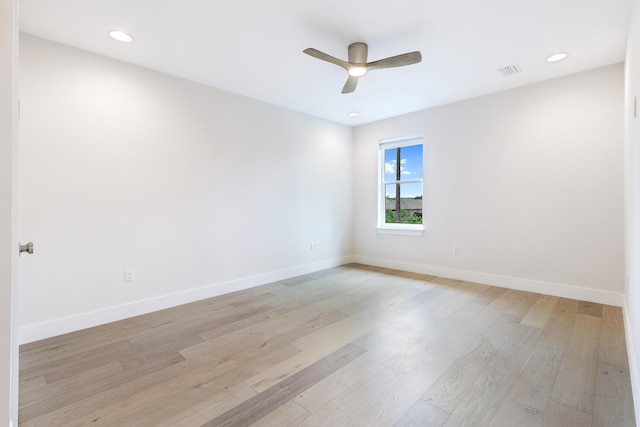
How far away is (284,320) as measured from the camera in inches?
110

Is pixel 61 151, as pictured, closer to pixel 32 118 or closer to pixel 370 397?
pixel 32 118

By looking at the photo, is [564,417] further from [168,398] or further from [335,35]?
[335,35]

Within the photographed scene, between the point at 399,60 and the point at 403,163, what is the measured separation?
2.64 metres

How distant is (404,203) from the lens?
4918mm

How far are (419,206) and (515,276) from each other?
159cm

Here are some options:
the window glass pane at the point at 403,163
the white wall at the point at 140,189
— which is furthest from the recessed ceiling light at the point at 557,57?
the white wall at the point at 140,189

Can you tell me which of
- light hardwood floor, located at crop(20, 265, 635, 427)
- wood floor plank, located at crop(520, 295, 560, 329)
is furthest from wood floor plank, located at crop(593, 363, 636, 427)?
wood floor plank, located at crop(520, 295, 560, 329)

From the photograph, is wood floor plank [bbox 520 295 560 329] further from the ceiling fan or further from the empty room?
the ceiling fan

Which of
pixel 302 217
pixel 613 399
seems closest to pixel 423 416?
pixel 613 399

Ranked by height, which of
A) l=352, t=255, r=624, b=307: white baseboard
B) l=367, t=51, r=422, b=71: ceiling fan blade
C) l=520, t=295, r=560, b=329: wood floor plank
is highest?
l=367, t=51, r=422, b=71: ceiling fan blade

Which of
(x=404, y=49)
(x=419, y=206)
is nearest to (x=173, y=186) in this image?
(x=404, y=49)

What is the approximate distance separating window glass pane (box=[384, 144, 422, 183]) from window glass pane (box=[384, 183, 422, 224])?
0.51 ft

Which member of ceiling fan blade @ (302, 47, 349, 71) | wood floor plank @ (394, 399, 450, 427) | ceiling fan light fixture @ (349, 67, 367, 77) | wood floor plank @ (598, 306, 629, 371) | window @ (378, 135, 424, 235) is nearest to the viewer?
wood floor plank @ (394, 399, 450, 427)

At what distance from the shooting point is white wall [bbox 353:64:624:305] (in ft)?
10.2
